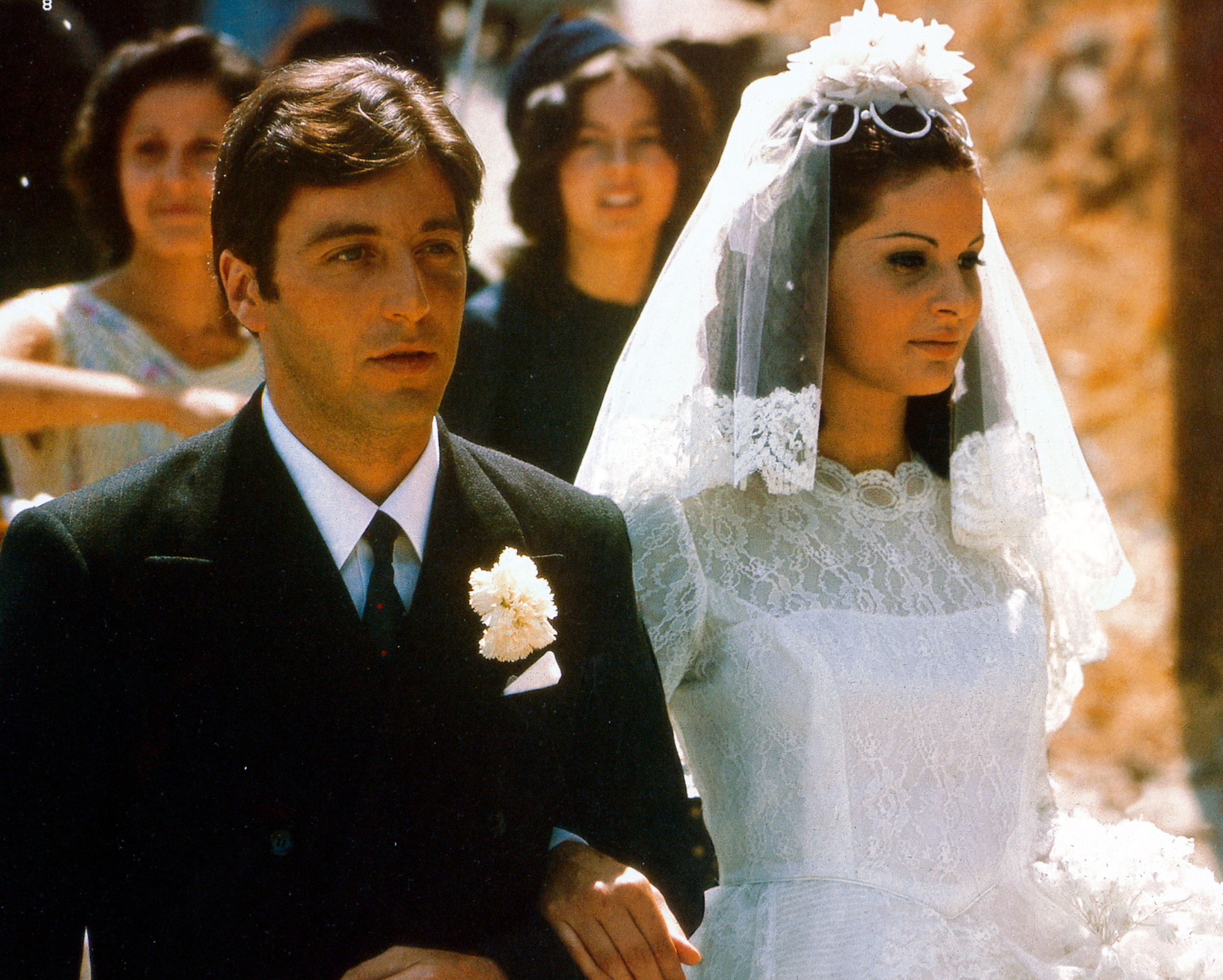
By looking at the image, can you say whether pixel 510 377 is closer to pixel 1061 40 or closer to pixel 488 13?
pixel 488 13

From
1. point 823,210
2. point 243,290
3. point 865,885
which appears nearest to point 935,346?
point 823,210

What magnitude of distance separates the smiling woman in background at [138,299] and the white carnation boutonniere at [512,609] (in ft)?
4.12

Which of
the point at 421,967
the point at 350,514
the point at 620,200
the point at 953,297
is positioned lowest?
the point at 421,967

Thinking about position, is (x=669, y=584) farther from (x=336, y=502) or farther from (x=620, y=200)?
(x=620, y=200)

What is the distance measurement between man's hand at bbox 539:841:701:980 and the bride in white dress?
50 cm

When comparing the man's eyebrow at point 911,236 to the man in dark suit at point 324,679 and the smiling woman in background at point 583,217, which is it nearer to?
the man in dark suit at point 324,679

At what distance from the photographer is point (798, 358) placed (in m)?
Result: 2.53

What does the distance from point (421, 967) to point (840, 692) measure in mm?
918

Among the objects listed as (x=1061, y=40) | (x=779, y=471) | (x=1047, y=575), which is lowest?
(x=1047, y=575)

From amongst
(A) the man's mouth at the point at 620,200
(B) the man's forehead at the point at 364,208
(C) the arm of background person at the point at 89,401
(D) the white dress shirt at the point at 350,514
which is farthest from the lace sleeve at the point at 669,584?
(A) the man's mouth at the point at 620,200

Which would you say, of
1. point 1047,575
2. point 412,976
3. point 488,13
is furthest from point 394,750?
point 488,13

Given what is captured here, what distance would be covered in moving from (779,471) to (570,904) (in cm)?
91

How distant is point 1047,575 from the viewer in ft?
9.25

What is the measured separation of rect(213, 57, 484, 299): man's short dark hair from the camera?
1.91 metres
